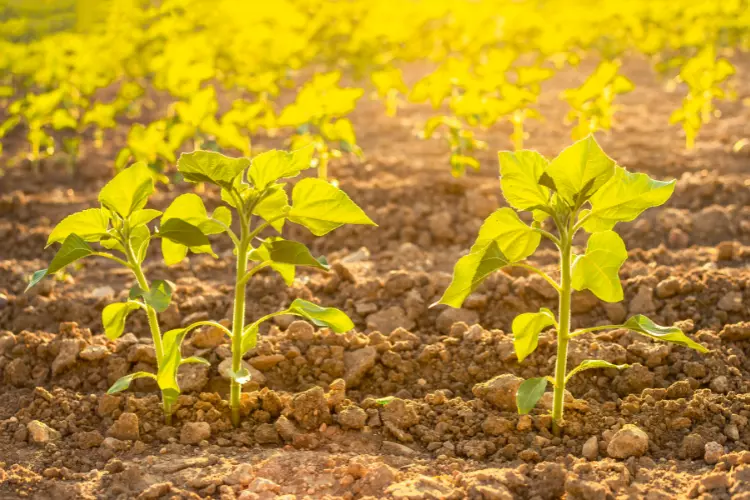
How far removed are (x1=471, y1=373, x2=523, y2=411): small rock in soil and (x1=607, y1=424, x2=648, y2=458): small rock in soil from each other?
0.35 m

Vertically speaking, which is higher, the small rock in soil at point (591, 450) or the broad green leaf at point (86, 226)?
the broad green leaf at point (86, 226)

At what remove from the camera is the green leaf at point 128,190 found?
7.89 feet

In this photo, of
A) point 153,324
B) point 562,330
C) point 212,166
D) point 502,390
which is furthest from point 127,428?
point 562,330

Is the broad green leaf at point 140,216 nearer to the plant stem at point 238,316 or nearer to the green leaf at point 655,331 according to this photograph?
the plant stem at point 238,316

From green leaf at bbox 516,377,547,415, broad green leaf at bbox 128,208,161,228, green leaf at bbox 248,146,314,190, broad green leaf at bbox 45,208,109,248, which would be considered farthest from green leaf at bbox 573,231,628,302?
broad green leaf at bbox 45,208,109,248

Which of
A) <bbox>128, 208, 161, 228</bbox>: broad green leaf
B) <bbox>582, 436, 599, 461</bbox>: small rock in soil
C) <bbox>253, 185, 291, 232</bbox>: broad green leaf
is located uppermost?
<bbox>253, 185, 291, 232</bbox>: broad green leaf

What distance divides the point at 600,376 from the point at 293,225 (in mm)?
2337

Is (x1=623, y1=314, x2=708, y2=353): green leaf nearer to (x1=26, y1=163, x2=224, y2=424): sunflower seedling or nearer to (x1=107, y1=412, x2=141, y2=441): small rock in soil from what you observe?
(x1=26, y1=163, x2=224, y2=424): sunflower seedling

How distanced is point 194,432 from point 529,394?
97 centimetres

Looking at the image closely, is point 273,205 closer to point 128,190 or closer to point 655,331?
point 128,190

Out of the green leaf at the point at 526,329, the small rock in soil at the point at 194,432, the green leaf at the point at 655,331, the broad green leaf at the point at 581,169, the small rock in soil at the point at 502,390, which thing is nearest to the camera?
the broad green leaf at the point at 581,169

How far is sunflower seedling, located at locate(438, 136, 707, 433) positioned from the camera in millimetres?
2328

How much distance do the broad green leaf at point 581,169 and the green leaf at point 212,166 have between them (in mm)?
789

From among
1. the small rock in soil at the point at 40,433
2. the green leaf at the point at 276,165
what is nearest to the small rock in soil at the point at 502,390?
the green leaf at the point at 276,165
